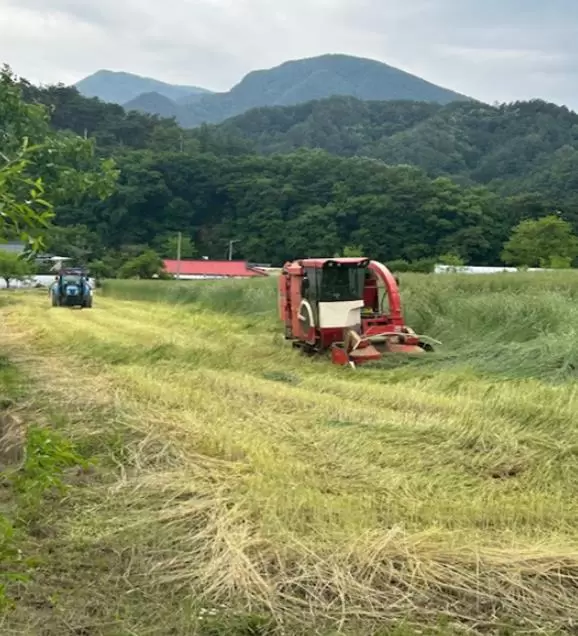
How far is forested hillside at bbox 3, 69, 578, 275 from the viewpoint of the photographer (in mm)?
63969

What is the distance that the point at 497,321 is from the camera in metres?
13.7

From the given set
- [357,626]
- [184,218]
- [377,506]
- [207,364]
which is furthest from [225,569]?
[184,218]

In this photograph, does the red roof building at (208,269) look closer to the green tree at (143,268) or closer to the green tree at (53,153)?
the green tree at (143,268)

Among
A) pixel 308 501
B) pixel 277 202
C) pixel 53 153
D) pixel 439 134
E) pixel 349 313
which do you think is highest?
pixel 439 134

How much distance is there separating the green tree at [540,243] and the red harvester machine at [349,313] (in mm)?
45782

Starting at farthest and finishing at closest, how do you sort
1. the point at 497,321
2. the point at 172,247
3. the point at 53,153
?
the point at 172,247, the point at 497,321, the point at 53,153

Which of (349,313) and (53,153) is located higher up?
(53,153)

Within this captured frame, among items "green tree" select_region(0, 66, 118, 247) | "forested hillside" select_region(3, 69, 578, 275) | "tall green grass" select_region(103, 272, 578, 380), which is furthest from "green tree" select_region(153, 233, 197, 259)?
"green tree" select_region(0, 66, 118, 247)

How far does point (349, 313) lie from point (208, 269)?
52.1m

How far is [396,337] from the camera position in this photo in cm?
1221

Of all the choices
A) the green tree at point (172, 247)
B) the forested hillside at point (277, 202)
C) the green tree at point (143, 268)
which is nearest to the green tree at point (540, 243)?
the forested hillside at point (277, 202)

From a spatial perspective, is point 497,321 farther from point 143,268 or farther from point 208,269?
point 208,269

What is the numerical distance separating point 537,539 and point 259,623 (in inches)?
67.2

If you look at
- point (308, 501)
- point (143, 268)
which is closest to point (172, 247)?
point (143, 268)
